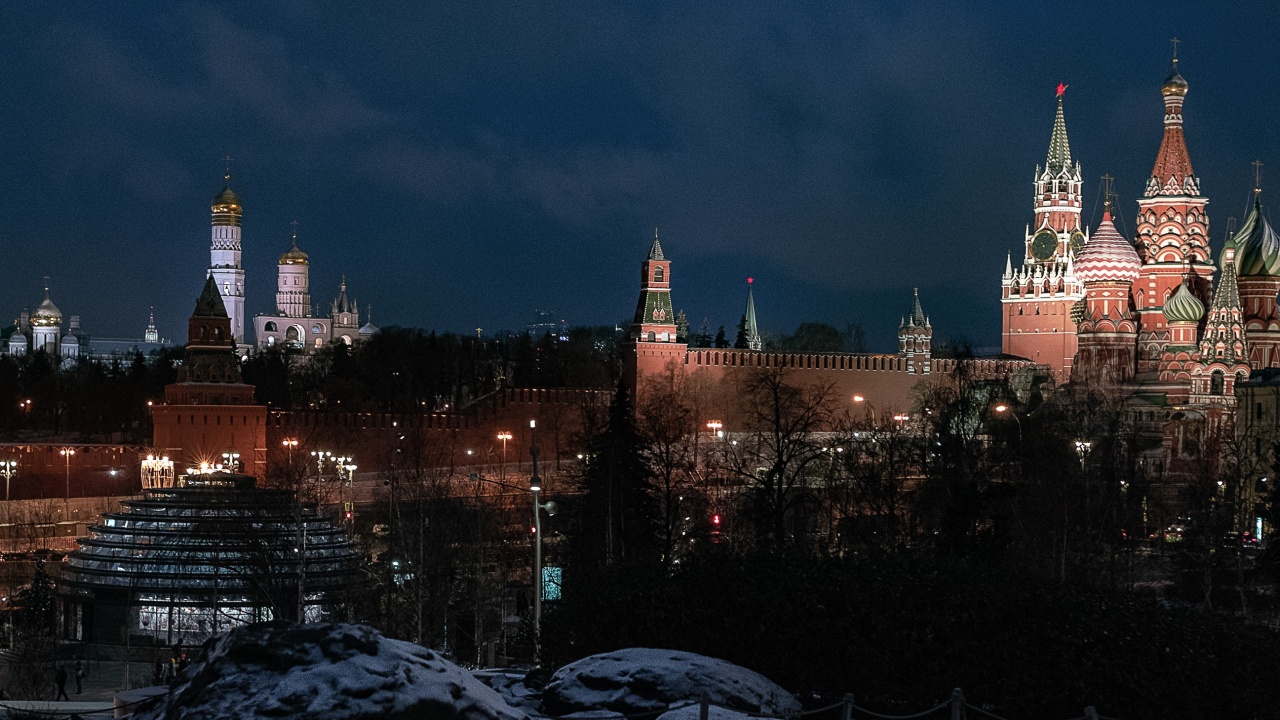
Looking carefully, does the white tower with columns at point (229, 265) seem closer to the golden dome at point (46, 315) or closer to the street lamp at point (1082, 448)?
the golden dome at point (46, 315)

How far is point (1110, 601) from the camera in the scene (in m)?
14.0

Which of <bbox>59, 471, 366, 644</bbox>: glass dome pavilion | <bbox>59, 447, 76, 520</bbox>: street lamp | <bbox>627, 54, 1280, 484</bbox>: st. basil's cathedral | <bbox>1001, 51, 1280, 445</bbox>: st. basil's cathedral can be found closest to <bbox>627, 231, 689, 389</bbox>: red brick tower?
<bbox>627, 54, 1280, 484</bbox>: st. basil's cathedral

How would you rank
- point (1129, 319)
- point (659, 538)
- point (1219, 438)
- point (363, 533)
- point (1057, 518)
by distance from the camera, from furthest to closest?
point (1129, 319) → point (1219, 438) → point (363, 533) → point (1057, 518) → point (659, 538)

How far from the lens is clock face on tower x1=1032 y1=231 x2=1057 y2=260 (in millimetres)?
80938

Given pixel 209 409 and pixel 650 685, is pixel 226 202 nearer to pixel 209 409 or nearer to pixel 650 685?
pixel 209 409

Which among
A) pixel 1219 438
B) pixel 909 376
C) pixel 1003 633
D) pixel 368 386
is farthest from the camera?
pixel 368 386

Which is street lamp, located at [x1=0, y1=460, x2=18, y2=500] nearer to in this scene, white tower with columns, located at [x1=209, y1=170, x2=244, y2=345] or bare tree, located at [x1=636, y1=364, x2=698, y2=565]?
bare tree, located at [x1=636, y1=364, x2=698, y2=565]

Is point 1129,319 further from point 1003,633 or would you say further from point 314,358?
point 1003,633

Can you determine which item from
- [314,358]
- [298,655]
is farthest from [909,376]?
[298,655]

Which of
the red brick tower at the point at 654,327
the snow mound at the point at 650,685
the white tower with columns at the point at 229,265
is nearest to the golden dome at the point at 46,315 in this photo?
the white tower with columns at the point at 229,265

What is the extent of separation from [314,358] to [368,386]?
18.6 metres

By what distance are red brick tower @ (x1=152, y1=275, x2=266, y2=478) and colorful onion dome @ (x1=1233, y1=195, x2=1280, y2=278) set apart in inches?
1419

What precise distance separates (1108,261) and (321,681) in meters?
63.0

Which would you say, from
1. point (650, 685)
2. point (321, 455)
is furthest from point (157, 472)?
point (650, 685)
